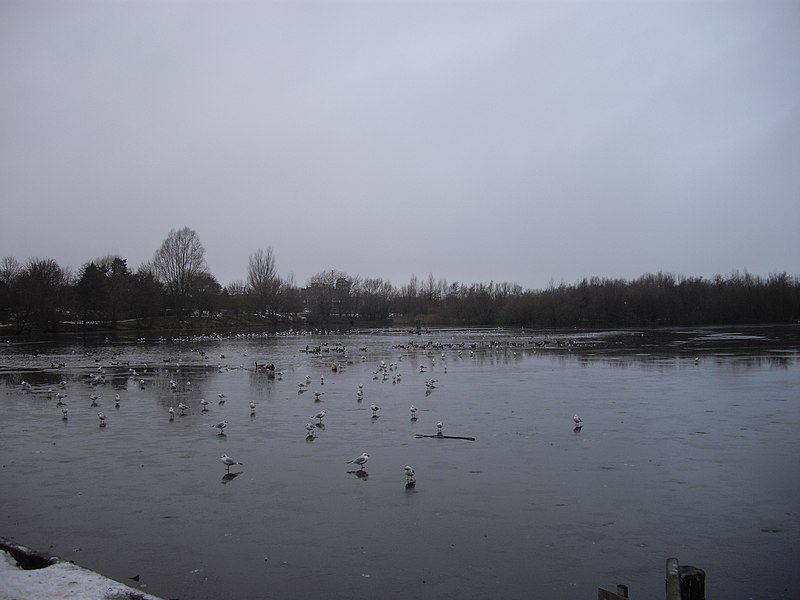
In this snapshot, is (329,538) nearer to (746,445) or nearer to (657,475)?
(657,475)

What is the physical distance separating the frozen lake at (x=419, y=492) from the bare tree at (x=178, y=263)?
250ft

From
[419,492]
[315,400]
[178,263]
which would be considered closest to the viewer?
[419,492]

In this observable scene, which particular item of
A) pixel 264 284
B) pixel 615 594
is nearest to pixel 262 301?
pixel 264 284

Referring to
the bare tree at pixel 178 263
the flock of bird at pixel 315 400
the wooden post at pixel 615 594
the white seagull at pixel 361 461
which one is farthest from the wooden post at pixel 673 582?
the bare tree at pixel 178 263

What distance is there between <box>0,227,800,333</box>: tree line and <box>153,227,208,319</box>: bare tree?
0.48ft

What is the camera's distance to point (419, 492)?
33.9ft

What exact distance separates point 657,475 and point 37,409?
56.3 ft

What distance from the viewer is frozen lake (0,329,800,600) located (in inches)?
291

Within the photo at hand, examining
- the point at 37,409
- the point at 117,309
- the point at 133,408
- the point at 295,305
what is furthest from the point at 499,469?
the point at 295,305

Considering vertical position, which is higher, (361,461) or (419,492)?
(361,461)

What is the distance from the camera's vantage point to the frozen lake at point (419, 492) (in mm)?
7402

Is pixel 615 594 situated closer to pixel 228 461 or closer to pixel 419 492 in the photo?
pixel 419 492

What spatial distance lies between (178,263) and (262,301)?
58.9 ft

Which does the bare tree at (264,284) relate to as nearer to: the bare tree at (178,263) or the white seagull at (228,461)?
the bare tree at (178,263)
